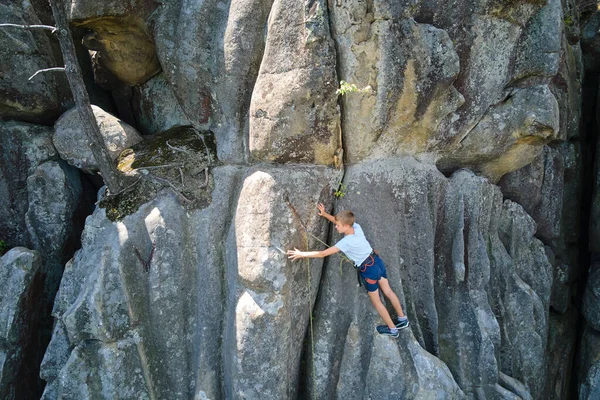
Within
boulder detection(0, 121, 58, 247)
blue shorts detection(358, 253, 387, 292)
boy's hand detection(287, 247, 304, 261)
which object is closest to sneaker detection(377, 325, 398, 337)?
blue shorts detection(358, 253, 387, 292)

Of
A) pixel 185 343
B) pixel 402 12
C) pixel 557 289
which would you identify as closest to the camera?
pixel 402 12

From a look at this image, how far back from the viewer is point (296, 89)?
5.78 m

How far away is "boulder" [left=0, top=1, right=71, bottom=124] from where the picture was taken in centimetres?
675

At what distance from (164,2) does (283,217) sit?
333 centimetres

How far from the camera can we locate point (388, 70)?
5.81 metres

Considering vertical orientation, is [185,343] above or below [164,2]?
below

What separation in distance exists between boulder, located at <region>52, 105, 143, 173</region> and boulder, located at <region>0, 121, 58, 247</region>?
1.08 feet

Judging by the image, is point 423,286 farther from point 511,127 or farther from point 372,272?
point 511,127

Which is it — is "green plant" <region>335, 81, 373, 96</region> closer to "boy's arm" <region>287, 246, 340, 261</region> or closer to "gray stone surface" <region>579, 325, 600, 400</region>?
"boy's arm" <region>287, 246, 340, 261</region>

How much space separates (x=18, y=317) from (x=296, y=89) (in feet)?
15.7

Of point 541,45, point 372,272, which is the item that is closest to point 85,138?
point 372,272

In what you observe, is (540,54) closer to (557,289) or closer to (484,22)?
(484,22)

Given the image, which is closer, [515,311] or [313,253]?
[313,253]

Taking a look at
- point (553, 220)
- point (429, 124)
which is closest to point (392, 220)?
point (429, 124)
